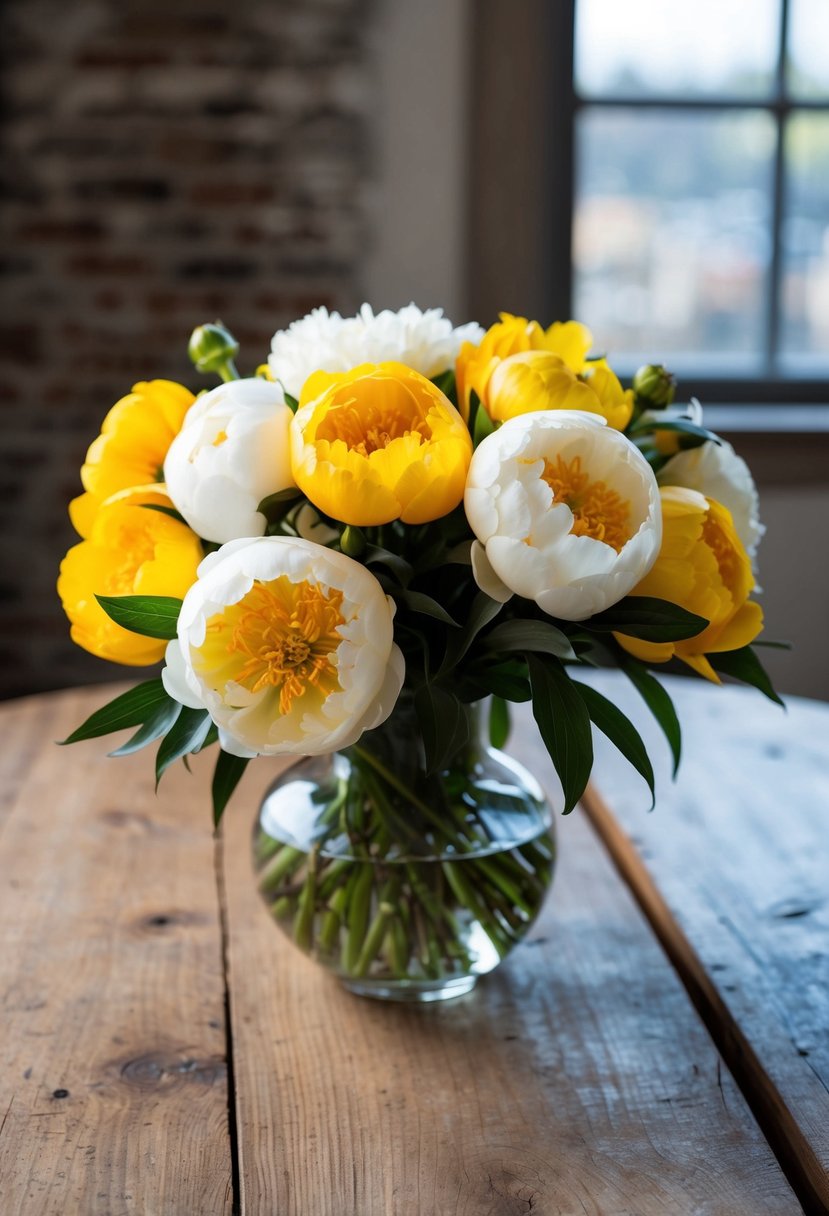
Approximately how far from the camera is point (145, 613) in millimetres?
635

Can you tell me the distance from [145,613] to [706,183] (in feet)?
7.94

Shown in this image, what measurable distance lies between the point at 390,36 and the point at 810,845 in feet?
6.35

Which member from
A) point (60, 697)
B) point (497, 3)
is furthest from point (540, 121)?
point (60, 697)

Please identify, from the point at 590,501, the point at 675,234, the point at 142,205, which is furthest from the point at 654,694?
the point at 675,234

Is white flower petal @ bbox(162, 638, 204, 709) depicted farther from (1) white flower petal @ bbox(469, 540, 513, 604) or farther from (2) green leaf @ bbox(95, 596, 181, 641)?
(1) white flower petal @ bbox(469, 540, 513, 604)

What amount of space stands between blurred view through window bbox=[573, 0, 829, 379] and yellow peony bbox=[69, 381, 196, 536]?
2.11 meters

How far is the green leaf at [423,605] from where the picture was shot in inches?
23.7

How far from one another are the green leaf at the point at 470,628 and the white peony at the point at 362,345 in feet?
0.48

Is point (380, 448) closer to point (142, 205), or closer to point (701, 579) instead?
point (701, 579)

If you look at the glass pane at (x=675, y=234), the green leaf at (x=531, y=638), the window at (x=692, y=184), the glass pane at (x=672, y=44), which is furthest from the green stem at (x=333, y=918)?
the glass pane at (x=672, y=44)

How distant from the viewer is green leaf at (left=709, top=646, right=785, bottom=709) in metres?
0.71

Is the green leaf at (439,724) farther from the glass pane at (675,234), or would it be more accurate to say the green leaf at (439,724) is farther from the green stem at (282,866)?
the glass pane at (675,234)

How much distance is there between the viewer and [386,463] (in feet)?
1.93

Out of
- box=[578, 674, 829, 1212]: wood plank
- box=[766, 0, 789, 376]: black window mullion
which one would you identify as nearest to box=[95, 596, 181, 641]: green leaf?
box=[578, 674, 829, 1212]: wood plank
